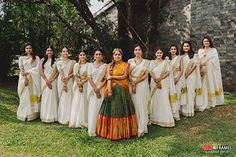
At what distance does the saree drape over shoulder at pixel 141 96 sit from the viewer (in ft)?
21.4

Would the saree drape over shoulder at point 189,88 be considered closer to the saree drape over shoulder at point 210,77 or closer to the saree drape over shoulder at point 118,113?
the saree drape over shoulder at point 210,77

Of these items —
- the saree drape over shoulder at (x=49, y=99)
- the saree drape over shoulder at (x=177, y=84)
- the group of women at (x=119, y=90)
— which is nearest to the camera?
the group of women at (x=119, y=90)

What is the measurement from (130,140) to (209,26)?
840 cm

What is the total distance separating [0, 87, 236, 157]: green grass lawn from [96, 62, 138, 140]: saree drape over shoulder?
0.17 m

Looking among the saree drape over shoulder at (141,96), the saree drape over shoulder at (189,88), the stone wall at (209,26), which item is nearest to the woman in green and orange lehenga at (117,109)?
the saree drape over shoulder at (141,96)

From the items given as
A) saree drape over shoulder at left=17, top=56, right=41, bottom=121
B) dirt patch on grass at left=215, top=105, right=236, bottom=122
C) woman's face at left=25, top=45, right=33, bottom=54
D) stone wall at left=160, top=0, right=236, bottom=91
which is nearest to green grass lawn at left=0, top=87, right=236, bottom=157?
dirt patch on grass at left=215, top=105, right=236, bottom=122

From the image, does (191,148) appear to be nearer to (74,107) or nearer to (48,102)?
(74,107)

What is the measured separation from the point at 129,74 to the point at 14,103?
4.87 meters

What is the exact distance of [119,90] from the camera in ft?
20.9

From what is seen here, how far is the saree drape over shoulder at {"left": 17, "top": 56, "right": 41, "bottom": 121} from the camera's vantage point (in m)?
7.89

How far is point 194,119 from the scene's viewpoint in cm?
742

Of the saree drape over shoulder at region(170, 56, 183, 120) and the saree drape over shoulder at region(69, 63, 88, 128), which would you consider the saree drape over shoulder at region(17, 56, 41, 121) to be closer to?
the saree drape over shoulder at region(69, 63, 88, 128)

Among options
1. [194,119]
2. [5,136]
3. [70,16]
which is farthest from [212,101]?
[70,16]

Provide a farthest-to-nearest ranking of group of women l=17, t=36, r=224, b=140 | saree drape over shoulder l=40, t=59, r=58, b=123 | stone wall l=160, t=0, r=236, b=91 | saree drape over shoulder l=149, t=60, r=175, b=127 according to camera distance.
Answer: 1. stone wall l=160, t=0, r=236, b=91
2. saree drape over shoulder l=40, t=59, r=58, b=123
3. saree drape over shoulder l=149, t=60, r=175, b=127
4. group of women l=17, t=36, r=224, b=140
